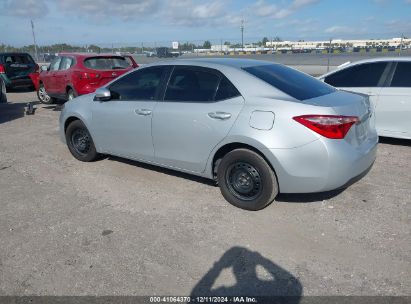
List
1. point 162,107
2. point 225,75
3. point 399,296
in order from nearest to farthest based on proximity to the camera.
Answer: point 399,296 → point 225,75 → point 162,107

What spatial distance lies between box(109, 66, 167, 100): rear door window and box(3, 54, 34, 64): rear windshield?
1146cm

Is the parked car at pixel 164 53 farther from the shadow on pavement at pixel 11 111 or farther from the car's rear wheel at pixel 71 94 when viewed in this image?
the car's rear wheel at pixel 71 94

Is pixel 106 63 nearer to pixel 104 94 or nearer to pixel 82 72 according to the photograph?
pixel 82 72

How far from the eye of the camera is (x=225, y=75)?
406 cm

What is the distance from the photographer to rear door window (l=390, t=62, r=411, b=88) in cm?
610

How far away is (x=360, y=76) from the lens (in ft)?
21.7

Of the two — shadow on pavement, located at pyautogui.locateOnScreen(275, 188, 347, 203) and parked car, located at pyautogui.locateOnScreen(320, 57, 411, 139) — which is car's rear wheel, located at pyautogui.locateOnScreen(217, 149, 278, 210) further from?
parked car, located at pyautogui.locateOnScreen(320, 57, 411, 139)

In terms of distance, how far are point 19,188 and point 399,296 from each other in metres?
4.58

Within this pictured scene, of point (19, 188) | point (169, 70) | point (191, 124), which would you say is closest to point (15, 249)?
point (19, 188)

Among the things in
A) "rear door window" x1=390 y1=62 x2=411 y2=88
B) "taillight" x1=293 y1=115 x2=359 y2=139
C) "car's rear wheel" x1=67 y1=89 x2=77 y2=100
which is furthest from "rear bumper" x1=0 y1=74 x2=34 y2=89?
"taillight" x1=293 y1=115 x2=359 y2=139

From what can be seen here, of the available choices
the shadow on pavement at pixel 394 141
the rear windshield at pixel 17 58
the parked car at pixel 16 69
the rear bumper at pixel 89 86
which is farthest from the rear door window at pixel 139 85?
the rear windshield at pixel 17 58

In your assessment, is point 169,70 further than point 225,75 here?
Yes

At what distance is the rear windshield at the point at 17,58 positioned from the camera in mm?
14306

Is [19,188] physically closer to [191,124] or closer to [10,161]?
[10,161]
